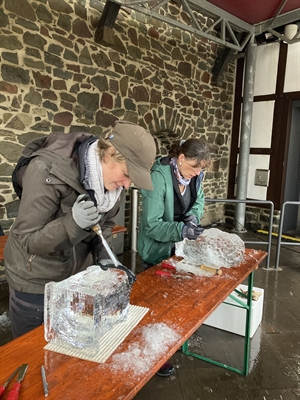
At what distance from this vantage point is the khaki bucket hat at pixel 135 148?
4.00 feet

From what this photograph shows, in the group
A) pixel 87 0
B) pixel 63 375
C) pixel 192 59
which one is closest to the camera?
pixel 63 375

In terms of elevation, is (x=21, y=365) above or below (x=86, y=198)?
below

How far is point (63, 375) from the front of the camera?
97 centimetres

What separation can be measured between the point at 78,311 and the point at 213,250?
3.63 ft

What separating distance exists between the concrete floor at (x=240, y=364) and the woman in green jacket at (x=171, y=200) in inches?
31.8

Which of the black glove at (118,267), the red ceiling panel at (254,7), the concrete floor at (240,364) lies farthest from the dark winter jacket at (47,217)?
the red ceiling panel at (254,7)

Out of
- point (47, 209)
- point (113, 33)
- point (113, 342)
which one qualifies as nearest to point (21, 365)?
point (113, 342)

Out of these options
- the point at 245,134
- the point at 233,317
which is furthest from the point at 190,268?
the point at 245,134

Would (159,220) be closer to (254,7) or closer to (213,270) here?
(213,270)

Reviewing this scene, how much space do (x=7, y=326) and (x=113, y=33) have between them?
3.77m

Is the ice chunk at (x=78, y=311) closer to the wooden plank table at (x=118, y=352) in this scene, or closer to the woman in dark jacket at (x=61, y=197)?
the wooden plank table at (x=118, y=352)

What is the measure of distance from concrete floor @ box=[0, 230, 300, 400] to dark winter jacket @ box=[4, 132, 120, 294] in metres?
1.18

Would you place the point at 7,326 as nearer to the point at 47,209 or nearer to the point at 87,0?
the point at 47,209

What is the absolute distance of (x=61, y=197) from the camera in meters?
1.28
